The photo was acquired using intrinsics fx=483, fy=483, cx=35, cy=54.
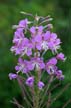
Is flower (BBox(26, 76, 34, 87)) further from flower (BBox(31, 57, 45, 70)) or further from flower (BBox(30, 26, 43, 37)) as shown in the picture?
flower (BBox(30, 26, 43, 37))

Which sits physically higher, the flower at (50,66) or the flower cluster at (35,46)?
the flower cluster at (35,46)

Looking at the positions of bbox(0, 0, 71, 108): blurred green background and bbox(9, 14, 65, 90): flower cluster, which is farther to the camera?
bbox(0, 0, 71, 108): blurred green background

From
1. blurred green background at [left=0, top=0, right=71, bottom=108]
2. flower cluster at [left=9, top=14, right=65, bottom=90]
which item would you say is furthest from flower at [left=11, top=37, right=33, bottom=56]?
blurred green background at [left=0, top=0, right=71, bottom=108]

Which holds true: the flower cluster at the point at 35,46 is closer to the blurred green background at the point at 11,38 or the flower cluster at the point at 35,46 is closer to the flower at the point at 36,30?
the flower at the point at 36,30

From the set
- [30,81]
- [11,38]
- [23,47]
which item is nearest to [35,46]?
[23,47]

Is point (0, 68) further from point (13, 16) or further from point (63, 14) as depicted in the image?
point (63, 14)

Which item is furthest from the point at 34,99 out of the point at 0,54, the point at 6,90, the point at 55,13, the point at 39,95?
the point at 55,13

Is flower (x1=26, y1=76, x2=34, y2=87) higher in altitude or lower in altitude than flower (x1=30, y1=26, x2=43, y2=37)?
lower

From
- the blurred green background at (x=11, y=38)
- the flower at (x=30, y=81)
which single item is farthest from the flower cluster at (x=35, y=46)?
the blurred green background at (x=11, y=38)

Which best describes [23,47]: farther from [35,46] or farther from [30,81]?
[30,81]

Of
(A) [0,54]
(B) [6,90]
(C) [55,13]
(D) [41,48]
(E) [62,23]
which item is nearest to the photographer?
(D) [41,48]

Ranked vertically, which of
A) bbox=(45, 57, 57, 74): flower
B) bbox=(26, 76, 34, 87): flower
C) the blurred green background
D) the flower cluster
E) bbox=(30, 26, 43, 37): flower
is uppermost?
the blurred green background
